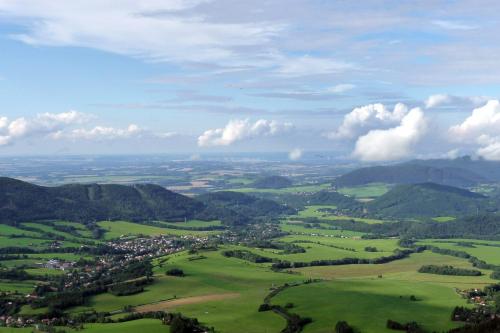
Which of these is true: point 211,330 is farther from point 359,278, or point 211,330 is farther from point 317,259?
point 317,259

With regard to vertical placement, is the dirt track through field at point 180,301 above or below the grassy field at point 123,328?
below

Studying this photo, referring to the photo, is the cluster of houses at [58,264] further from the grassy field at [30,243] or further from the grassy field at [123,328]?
the grassy field at [123,328]

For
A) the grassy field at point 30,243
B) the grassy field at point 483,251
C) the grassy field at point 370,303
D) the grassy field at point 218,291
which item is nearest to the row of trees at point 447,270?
the grassy field at point 483,251

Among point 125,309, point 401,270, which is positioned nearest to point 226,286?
point 125,309

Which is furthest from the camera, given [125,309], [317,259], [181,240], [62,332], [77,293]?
[181,240]

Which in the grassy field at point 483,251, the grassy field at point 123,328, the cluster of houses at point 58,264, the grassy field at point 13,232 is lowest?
the grassy field at point 483,251

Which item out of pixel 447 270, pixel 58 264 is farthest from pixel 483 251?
pixel 58 264

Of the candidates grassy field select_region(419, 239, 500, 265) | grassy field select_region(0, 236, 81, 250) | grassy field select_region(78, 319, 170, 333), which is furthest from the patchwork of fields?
grassy field select_region(419, 239, 500, 265)

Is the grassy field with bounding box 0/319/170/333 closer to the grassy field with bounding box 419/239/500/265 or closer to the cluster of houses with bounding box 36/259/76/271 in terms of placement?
the cluster of houses with bounding box 36/259/76/271

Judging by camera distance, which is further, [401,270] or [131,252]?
[131,252]
